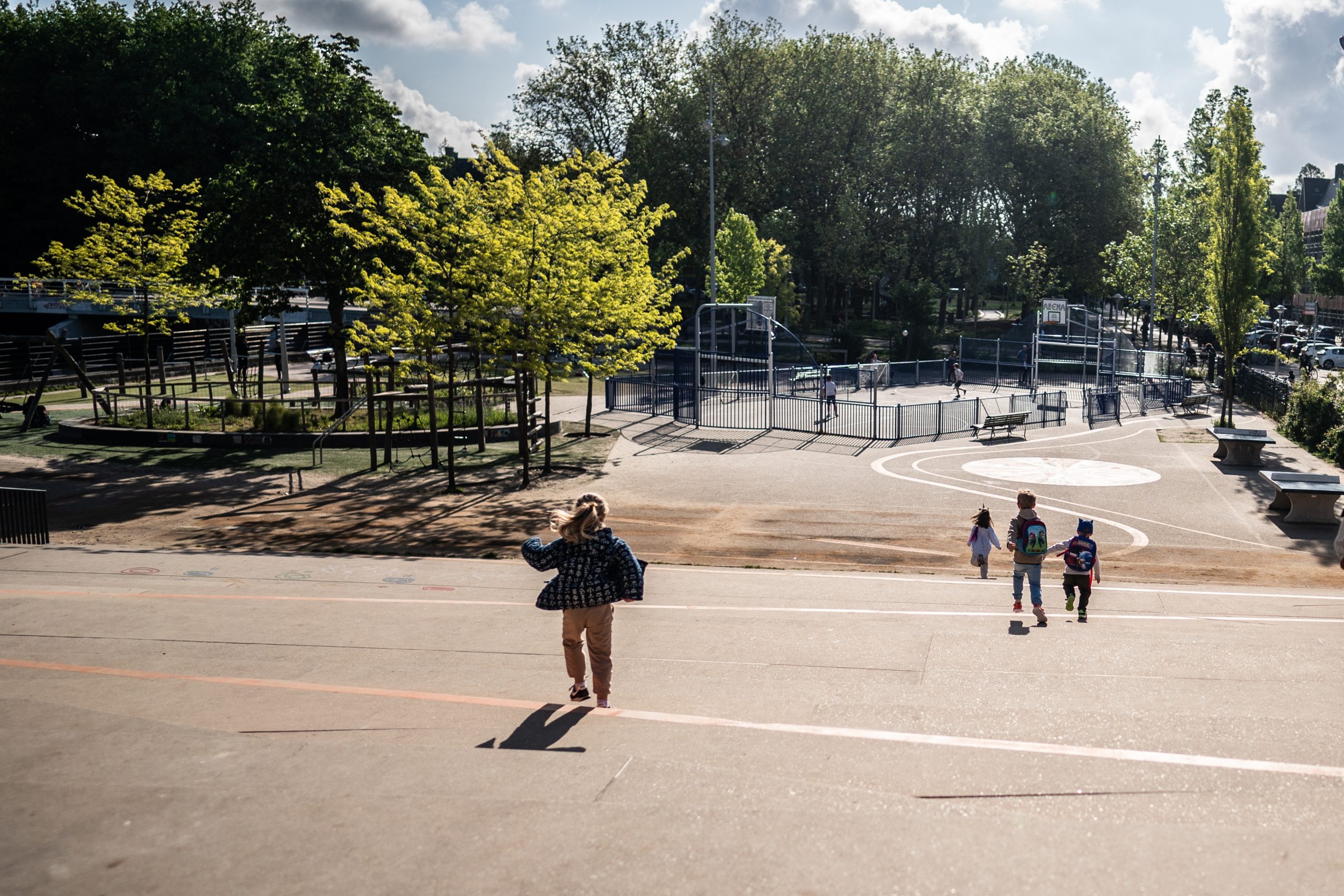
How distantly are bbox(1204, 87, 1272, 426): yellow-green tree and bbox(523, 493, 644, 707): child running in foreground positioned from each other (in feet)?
93.6

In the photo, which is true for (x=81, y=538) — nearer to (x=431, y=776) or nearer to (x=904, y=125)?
(x=431, y=776)

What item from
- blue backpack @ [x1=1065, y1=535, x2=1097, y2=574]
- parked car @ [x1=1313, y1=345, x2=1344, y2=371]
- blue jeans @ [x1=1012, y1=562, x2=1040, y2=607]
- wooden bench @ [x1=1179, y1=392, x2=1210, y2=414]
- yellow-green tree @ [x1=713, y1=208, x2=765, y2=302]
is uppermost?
yellow-green tree @ [x1=713, y1=208, x2=765, y2=302]

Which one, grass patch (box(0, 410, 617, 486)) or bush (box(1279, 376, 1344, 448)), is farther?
bush (box(1279, 376, 1344, 448))

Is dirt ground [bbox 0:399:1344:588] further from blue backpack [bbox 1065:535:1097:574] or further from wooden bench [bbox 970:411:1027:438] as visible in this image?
blue backpack [bbox 1065:535:1097:574]

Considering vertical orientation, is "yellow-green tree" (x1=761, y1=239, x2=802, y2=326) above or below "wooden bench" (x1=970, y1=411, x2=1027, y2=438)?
above

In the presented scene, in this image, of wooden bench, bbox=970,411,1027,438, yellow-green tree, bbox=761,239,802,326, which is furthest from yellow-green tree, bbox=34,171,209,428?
yellow-green tree, bbox=761,239,802,326

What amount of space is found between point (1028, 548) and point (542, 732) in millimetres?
6643

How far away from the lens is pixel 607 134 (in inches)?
2867

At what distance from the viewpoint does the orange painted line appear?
19.4 ft

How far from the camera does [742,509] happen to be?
64.7 ft

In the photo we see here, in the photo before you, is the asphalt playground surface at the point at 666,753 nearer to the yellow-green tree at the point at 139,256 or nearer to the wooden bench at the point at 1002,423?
the wooden bench at the point at 1002,423

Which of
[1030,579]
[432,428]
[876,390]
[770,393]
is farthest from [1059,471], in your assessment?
[432,428]

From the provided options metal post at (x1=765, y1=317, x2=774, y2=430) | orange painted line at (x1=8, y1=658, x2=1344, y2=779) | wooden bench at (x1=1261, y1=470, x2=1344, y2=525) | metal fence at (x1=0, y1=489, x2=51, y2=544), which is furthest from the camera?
metal post at (x1=765, y1=317, x2=774, y2=430)

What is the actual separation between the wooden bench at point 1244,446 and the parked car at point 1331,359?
36.7m
